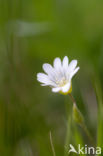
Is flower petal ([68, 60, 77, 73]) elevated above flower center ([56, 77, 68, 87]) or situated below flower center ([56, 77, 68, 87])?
above

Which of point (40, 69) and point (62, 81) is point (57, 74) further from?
point (40, 69)

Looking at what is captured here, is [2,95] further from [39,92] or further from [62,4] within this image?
[62,4]

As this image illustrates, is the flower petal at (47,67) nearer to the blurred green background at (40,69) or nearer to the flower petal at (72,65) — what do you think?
the flower petal at (72,65)

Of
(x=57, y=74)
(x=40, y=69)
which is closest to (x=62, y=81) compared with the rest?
(x=57, y=74)

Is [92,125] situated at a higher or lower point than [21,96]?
lower

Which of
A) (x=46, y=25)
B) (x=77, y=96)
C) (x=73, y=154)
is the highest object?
(x=46, y=25)

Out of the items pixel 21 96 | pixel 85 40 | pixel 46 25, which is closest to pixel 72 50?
pixel 85 40

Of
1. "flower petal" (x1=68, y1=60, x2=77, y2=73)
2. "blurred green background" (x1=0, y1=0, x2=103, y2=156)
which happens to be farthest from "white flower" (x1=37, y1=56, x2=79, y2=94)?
"blurred green background" (x1=0, y1=0, x2=103, y2=156)

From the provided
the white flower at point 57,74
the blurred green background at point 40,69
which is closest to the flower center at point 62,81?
the white flower at point 57,74

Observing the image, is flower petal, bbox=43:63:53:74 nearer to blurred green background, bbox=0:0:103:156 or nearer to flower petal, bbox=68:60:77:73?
flower petal, bbox=68:60:77:73
